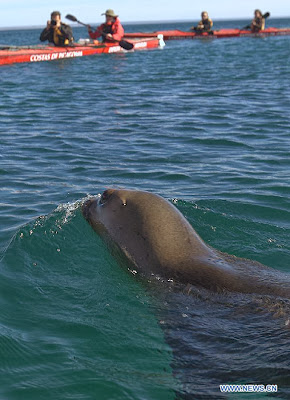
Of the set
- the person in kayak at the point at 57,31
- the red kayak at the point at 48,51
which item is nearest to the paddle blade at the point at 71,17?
the person in kayak at the point at 57,31

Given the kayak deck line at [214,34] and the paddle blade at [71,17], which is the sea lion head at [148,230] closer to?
the paddle blade at [71,17]

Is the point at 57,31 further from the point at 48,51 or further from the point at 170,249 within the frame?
the point at 170,249

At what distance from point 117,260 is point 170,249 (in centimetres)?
68

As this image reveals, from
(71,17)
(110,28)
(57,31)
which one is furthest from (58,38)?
(110,28)

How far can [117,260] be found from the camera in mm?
5711

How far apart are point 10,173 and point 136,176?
Answer: 6.33 feet

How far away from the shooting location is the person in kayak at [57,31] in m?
28.8

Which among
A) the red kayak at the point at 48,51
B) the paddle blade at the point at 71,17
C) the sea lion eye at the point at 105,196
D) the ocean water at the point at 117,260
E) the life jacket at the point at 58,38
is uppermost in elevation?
the paddle blade at the point at 71,17

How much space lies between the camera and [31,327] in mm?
5160

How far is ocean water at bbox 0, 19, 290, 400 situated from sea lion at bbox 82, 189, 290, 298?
135 millimetres

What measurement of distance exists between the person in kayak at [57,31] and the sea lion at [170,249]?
957 inches

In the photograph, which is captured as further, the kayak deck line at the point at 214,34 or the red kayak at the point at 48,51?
the kayak deck line at the point at 214,34

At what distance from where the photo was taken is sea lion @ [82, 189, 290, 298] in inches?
192

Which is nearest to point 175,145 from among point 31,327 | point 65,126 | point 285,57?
point 65,126
